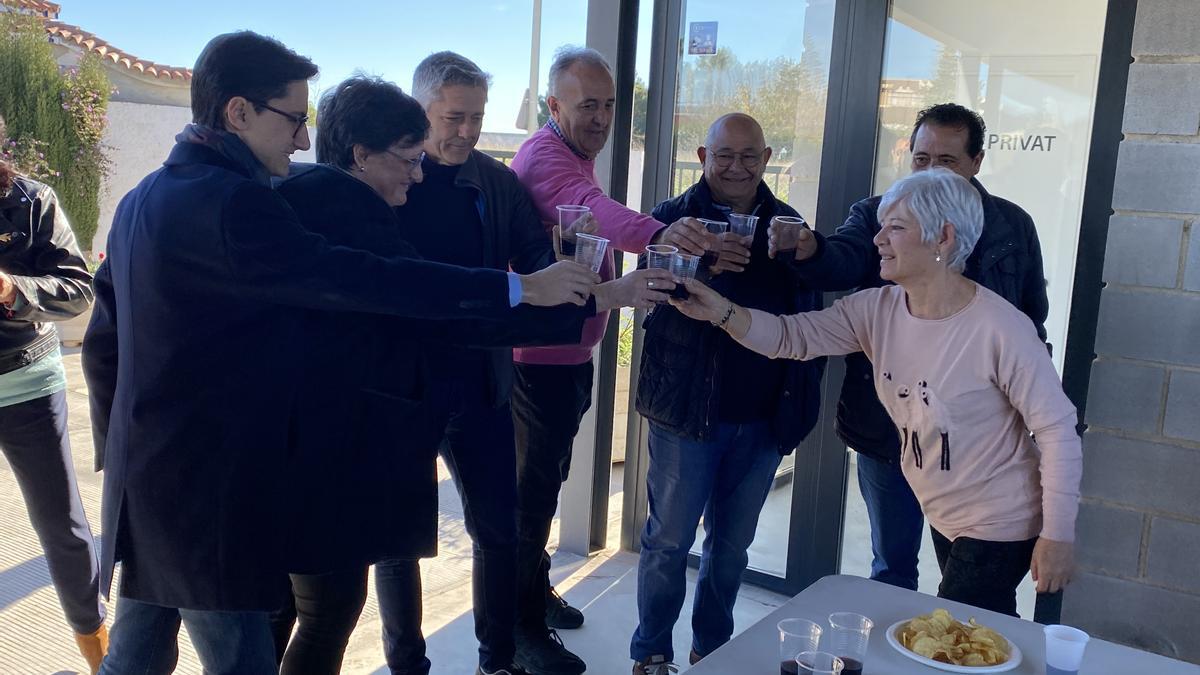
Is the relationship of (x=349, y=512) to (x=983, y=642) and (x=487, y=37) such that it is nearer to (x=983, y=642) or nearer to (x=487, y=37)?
(x=983, y=642)

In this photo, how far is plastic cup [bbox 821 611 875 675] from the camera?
4.38 ft

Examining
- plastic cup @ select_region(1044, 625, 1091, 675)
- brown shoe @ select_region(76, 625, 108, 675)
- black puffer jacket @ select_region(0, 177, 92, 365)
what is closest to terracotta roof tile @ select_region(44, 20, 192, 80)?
black puffer jacket @ select_region(0, 177, 92, 365)

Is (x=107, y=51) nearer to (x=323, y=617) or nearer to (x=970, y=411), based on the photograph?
(x=323, y=617)

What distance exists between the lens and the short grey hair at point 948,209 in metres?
2.04

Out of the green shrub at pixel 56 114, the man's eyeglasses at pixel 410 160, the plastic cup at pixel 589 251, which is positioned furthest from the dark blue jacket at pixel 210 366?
the green shrub at pixel 56 114

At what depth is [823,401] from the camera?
3389 mm

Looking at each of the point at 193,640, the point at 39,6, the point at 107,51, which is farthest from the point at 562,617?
the point at 107,51

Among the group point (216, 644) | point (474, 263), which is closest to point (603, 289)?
point (474, 263)

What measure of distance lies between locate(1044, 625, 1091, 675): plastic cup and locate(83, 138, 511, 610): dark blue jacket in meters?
1.18

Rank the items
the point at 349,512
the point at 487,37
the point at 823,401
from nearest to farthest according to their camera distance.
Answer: the point at 349,512 → the point at 823,401 → the point at 487,37

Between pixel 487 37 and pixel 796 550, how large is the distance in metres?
11.0

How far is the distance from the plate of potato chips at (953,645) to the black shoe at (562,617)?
1906mm

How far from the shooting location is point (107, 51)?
1117 centimetres

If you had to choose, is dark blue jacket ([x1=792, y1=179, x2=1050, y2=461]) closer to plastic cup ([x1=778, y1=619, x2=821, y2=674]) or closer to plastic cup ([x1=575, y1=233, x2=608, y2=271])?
plastic cup ([x1=575, y1=233, x2=608, y2=271])
